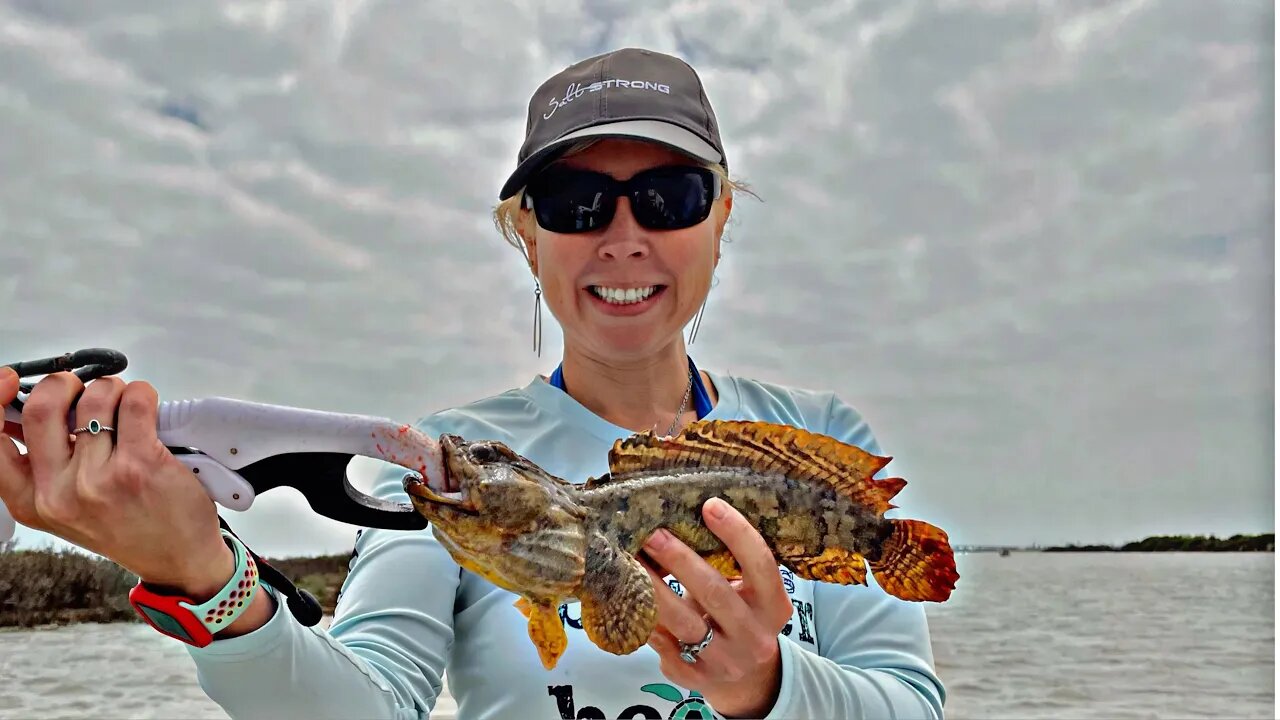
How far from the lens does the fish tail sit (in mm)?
2463

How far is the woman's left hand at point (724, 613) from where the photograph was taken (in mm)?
2361

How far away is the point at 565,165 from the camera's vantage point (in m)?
3.18

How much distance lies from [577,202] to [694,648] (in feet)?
5.06

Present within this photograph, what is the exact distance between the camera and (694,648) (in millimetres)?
2484

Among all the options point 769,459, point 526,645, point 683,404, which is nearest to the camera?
point 769,459

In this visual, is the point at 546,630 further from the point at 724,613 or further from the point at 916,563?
the point at 916,563

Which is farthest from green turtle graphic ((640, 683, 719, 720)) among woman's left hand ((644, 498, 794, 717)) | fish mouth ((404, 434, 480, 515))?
fish mouth ((404, 434, 480, 515))

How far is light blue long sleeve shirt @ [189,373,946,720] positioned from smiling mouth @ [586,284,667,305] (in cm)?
57

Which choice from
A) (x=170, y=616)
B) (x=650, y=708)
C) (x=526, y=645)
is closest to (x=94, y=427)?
(x=170, y=616)

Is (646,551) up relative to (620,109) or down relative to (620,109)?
down

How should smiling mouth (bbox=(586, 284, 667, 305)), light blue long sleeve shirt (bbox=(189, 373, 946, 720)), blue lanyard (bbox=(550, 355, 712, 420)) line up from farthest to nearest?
blue lanyard (bbox=(550, 355, 712, 420))
smiling mouth (bbox=(586, 284, 667, 305))
light blue long sleeve shirt (bbox=(189, 373, 946, 720))

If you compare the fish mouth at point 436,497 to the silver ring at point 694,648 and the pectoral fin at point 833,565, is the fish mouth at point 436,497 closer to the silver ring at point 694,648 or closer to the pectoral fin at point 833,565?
the silver ring at point 694,648

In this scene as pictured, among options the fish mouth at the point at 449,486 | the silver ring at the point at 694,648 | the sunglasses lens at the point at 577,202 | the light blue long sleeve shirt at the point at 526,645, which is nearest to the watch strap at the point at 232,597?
the light blue long sleeve shirt at the point at 526,645

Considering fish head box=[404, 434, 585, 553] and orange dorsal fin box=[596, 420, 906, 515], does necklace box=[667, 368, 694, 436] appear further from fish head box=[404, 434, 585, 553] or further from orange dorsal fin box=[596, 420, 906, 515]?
fish head box=[404, 434, 585, 553]
